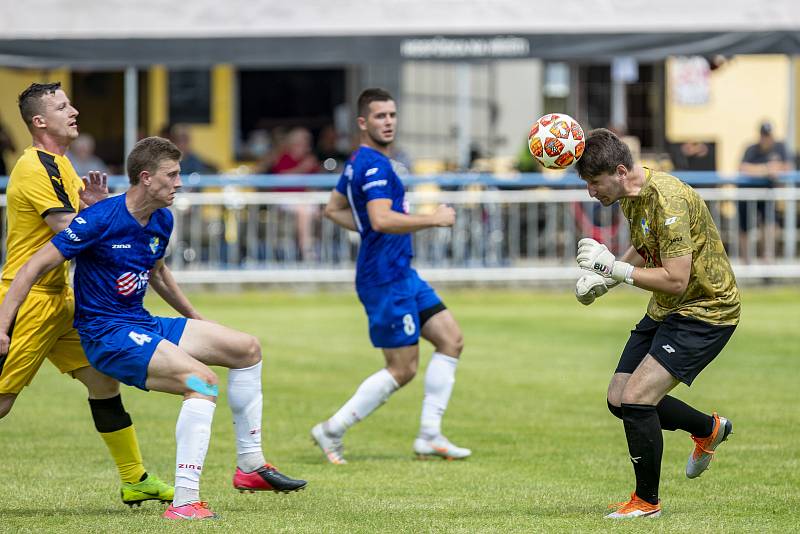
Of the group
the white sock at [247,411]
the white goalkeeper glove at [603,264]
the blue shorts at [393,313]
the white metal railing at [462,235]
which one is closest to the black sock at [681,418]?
the white goalkeeper glove at [603,264]

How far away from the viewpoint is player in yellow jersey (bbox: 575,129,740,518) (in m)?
6.60

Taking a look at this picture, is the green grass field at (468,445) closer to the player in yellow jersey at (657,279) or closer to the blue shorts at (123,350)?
the player in yellow jersey at (657,279)

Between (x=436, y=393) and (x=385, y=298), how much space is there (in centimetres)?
75

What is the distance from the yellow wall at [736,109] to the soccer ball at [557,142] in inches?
825

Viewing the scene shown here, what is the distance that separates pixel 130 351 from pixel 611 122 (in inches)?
846

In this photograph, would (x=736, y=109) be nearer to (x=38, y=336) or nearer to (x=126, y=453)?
(x=126, y=453)

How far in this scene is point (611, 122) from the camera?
27.3 metres

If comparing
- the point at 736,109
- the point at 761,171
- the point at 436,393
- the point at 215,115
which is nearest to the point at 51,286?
the point at 436,393

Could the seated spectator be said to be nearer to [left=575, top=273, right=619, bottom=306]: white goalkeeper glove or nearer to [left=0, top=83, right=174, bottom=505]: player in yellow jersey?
[left=0, top=83, right=174, bottom=505]: player in yellow jersey

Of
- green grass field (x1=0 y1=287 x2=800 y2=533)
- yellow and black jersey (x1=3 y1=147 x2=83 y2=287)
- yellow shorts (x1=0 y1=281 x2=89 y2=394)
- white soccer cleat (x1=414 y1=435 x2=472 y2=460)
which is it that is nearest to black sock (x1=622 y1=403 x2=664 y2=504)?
green grass field (x1=0 y1=287 x2=800 y2=533)

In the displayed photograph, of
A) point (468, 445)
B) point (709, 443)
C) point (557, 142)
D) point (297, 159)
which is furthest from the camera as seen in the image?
point (297, 159)

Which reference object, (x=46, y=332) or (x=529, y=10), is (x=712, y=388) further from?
(x=529, y=10)

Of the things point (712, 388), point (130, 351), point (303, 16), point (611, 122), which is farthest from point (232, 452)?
point (611, 122)

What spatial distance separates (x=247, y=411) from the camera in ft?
→ 23.5
